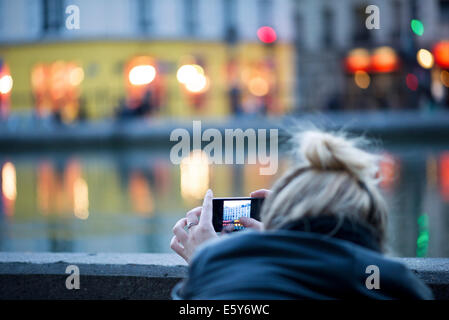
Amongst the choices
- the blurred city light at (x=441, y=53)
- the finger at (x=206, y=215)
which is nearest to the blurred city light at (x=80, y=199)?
the finger at (x=206, y=215)

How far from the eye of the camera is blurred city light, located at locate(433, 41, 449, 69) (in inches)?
1334

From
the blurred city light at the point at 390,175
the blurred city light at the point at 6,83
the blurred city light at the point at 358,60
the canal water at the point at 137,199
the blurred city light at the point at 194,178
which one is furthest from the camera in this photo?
the blurred city light at the point at 358,60

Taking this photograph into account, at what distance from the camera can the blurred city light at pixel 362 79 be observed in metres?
35.0

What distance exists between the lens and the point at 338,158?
1.44m

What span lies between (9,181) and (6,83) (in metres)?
21.7

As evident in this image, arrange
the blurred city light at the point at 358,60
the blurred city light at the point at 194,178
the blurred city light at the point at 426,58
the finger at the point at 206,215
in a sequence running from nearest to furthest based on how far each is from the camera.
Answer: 1. the finger at the point at 206,215
2. the blurred city light at the point at 426,58
3. the blurred city light at the point at 194,178
4. the blurred city light at the point at 358,60

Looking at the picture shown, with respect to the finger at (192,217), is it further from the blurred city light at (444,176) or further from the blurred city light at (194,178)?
the blurred city light at (194,178)

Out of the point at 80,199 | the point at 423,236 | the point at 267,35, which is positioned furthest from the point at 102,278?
the point at 267,35

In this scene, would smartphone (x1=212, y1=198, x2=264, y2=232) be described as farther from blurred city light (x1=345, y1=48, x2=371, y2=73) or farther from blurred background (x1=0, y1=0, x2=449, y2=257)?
blurred city light (x1=345, y1=48, x2=371, y2=73)

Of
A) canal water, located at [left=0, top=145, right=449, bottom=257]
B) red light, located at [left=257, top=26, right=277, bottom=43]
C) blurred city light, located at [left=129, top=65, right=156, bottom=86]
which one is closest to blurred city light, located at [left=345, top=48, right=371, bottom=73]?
red light, located at [left=257, top=26, right=277, bottom=43]

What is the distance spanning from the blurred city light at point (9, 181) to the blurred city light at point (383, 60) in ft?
75.5

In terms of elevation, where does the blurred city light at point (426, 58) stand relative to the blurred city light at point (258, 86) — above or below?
above

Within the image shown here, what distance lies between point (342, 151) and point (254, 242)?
0.96 ft
